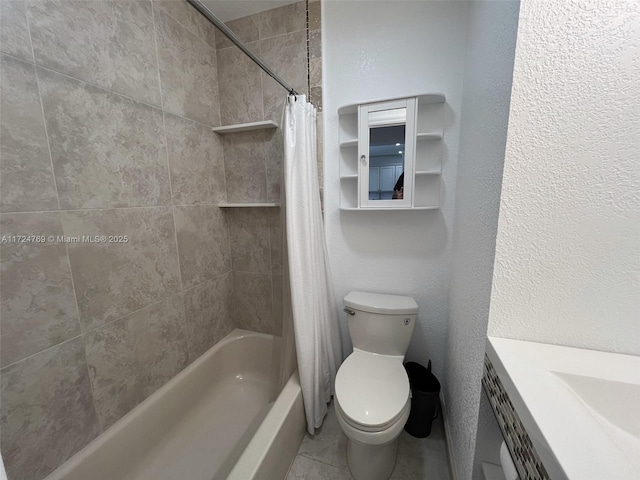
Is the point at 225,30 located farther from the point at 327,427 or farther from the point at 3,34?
the point at 327,427

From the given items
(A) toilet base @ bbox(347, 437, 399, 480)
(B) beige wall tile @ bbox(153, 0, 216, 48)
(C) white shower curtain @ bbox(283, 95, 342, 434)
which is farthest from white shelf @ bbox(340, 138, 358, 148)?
(A) toilet base @ bbox(347, 437, 399, 480)

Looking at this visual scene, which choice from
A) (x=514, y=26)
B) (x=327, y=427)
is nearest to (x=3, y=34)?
(x=514, y=26)

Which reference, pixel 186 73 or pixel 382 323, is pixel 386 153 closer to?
pixel 382 323

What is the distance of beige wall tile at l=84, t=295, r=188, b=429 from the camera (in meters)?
0.98

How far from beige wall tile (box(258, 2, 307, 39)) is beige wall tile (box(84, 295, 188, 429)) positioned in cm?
170

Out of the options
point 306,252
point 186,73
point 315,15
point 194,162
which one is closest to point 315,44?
point 315,15

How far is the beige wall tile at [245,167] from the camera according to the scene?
1.58 metres

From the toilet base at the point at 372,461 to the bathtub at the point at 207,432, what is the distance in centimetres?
Answer: 32

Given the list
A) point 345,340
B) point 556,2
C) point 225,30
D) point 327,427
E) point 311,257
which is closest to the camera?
→ point 556,2

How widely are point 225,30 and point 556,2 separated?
3.16ft

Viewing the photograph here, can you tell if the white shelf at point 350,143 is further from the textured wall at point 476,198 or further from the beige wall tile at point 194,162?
the beige wall tile at point 194,162

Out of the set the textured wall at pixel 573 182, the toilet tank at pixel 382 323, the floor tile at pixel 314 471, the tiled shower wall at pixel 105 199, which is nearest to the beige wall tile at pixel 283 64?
the tiled shower wall at pixel 105 199

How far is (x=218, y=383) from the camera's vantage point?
1.59 metres

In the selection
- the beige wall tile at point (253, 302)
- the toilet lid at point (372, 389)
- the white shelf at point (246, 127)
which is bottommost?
the toilet lid at point (372, 389)
